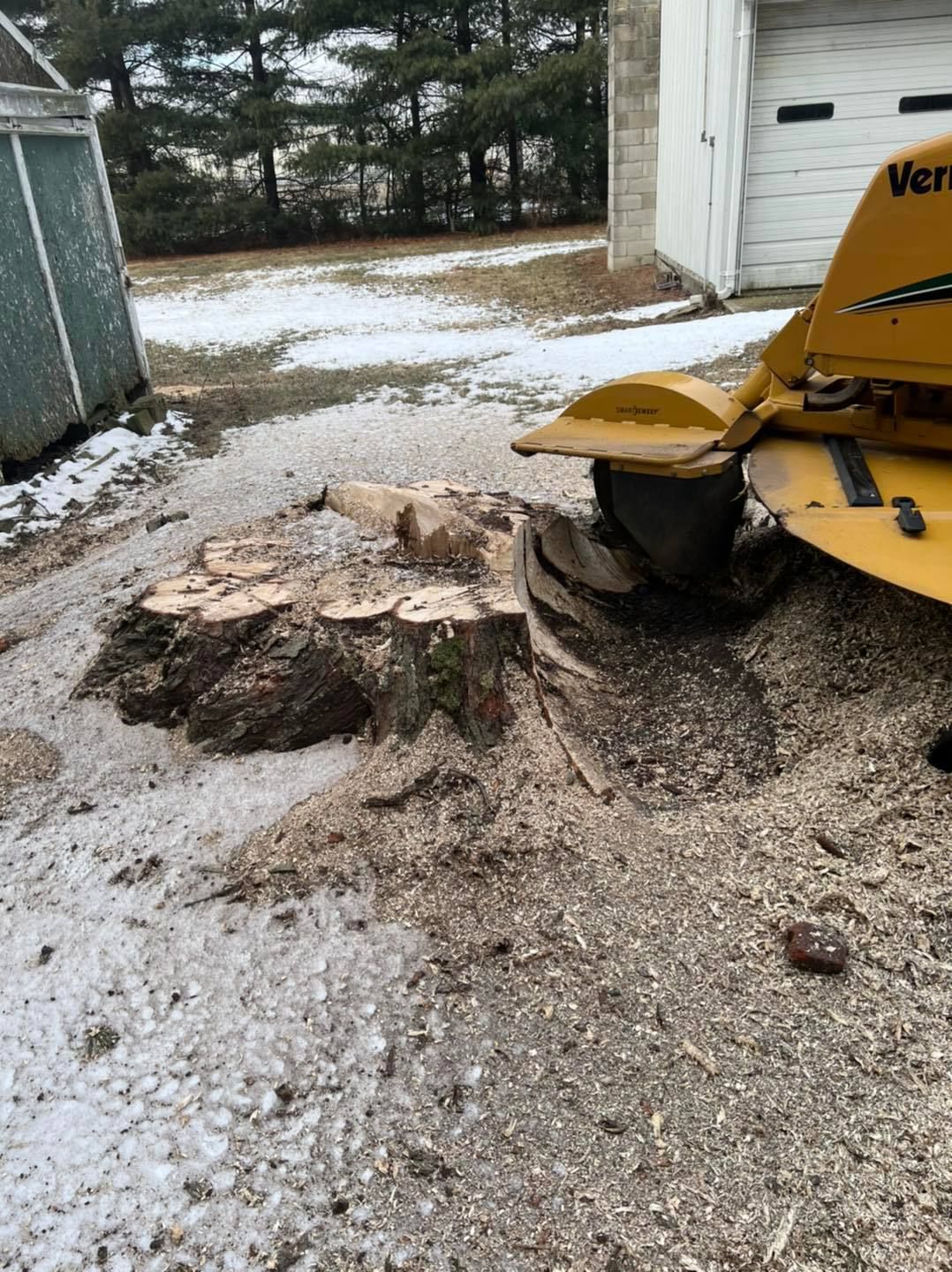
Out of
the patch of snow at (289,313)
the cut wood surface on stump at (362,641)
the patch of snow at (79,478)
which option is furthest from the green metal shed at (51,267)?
the cut wood surface on stump at (362,641)

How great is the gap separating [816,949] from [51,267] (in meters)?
6.41

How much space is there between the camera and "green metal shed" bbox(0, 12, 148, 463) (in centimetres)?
594

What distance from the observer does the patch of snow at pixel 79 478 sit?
18.4ft

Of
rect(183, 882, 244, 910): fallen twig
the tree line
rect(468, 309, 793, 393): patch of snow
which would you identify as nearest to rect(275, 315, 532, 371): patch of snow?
rect(468, 309, 793, 393): patch of snow

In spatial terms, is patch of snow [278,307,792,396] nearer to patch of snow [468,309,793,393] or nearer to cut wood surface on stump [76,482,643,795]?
patch of snow [468,309,793,393]

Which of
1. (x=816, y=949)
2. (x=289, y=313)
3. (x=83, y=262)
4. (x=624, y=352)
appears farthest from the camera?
(x=289, y=313)

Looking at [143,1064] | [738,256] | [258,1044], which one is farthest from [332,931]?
[738,256]

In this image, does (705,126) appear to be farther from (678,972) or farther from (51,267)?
(678,972)

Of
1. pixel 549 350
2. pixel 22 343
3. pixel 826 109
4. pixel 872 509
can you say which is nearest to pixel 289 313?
pixel 549 350

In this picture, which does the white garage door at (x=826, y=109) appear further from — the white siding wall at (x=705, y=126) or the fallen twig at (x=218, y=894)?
the fallen twig at (x=218, y=894)

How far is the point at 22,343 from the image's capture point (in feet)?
19.8

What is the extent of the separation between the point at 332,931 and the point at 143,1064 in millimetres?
Answer: 492

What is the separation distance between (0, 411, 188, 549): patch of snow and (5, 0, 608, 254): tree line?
1615cm

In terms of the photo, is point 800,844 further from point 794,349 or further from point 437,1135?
point 794,349
